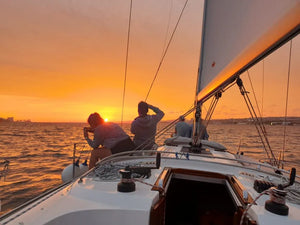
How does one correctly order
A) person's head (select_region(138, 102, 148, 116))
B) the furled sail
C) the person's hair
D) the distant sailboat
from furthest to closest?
person's head (select_region(138, 102, 148, 116)) → the person's hair → the distant sailboat → the furled sail

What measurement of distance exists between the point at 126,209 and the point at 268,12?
1585 millimetres

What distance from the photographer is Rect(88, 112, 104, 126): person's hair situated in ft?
12.5

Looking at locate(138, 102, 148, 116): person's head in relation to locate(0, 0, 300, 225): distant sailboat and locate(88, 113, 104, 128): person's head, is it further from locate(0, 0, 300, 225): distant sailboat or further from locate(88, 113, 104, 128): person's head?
locate(0, 0, 300, 225): distant sailboat

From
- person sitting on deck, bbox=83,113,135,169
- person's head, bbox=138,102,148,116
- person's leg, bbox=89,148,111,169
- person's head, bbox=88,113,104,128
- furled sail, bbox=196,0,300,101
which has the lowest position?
person's leg, bbox=89,148,111,169

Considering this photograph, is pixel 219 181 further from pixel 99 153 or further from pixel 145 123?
pixel 99 153

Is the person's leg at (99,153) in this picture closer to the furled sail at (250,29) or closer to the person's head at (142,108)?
the person's head at (142,108)

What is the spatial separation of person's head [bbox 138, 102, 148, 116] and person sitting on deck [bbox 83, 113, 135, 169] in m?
0.51

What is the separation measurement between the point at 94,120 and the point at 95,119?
→ 0.08ft

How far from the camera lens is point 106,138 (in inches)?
153

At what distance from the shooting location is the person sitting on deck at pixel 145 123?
411cm

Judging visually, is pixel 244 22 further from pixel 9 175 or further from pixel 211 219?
pixel 9 175

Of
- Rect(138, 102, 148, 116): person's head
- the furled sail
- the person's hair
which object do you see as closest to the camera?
the furled sail

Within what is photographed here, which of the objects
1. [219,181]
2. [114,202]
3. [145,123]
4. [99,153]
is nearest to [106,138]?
[99,153]

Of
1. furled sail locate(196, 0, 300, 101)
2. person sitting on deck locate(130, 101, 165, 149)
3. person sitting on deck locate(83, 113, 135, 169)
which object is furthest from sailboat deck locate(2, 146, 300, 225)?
person sitting on deck locate(130, 101, 165, 149)
